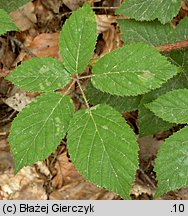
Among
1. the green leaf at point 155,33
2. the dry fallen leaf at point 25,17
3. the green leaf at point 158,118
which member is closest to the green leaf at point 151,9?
the green leaf at point 155,33

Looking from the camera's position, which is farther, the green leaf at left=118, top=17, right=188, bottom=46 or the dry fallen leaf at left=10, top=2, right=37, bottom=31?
the dry fallen leaf at left=10, top=2, right=37, bottom=31

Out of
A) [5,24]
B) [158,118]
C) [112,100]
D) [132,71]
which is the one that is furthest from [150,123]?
[5,24]

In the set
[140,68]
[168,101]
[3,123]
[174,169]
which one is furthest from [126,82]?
[3,123]

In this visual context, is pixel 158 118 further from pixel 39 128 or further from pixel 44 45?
pixel 44 45

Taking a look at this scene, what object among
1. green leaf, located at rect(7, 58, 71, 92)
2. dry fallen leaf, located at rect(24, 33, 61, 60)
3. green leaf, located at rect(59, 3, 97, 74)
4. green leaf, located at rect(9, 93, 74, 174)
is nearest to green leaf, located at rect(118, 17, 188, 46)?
green leaf, located at rect(59, 3, 97, 74)

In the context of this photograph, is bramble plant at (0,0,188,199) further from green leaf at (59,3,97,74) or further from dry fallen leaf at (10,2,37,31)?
dry fallen leaf at (10,2,37,31)

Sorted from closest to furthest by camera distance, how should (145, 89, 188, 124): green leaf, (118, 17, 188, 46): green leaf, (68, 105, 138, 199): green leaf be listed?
(68, 105, 138, 199): green leaf
(145, 89, 188, 124): green leaf
(118, 17, 188, 46): green leaf
